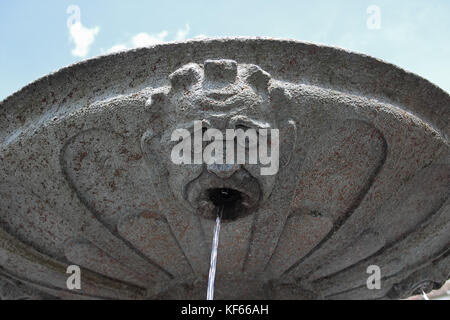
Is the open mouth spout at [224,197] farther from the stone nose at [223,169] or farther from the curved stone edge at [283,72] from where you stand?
the curved stone edge at [283,72]

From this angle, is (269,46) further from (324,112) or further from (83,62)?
(83,62)

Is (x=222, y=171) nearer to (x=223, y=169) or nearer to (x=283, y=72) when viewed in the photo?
(x=223, y=169)

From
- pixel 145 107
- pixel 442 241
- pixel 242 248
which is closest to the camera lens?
pixel 145 107

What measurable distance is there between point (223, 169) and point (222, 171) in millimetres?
10

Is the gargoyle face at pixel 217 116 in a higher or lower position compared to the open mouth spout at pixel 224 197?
higher

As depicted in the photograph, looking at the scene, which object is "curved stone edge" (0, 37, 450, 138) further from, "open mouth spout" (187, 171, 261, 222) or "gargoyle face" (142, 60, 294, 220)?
"open mouth spout" (187, 171, 261, 222)

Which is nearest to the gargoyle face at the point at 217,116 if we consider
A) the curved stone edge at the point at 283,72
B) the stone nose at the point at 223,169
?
the stone nose at the point at 223,169

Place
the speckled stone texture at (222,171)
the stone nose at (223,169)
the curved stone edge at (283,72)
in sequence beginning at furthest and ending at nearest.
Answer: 1. the curved stone edge at (283,72)
2. the speckled stone texture at (222,171)
3. the stone nose at (223,169)

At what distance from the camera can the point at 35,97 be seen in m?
2.20

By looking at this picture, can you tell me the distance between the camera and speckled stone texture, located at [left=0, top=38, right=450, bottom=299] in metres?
2.01

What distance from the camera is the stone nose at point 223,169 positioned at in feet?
6.10

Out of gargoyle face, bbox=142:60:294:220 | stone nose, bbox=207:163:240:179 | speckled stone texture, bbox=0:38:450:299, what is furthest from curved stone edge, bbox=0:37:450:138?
stone nose, bbox=207:163:240:179
